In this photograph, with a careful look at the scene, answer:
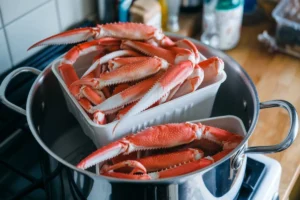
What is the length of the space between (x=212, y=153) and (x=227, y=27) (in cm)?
43

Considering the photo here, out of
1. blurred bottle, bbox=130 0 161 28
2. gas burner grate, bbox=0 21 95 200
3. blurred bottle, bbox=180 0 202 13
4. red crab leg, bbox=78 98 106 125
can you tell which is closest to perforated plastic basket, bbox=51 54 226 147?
red crab leg, bbox=78 98 106 125

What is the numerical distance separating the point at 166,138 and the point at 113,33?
0.64ft

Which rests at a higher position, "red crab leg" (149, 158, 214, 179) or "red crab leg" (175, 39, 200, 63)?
"red crab leg" (175, 39, 200, 63)

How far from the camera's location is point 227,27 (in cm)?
105

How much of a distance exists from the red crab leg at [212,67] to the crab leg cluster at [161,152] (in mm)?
85

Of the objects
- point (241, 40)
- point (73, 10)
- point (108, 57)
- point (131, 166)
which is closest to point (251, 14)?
point (241, 40)

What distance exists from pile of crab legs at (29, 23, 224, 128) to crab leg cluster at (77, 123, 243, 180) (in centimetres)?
4

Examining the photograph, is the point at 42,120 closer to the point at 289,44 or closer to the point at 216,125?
the point at 216,125

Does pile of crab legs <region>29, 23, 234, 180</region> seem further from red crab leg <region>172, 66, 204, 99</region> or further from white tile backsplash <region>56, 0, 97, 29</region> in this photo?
white tile backsplash <region>56, 0, 97, 29</region>

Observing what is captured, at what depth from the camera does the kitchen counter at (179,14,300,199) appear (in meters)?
0.85

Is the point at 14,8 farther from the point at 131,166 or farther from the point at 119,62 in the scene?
the point at 131,166

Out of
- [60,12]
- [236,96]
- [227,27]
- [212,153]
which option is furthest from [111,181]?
[227,27]

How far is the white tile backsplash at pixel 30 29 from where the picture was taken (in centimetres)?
84

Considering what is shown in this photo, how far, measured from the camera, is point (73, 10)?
0.95m
